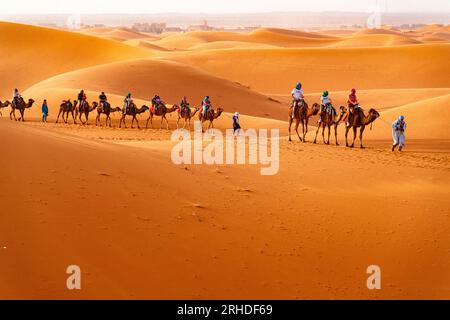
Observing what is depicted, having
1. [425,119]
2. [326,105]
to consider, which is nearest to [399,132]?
[326,105]

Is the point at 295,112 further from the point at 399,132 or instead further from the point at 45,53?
the point at 45,53

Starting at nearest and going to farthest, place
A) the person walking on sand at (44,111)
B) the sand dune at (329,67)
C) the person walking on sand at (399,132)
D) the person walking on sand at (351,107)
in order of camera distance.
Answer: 1. the person walking on sand at (399,132)
2. the person walking on sand at (351,107)
3. the person walking on sand at (44,111)
4. the sand dune at (329,67)

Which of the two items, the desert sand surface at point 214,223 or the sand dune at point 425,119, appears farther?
the sand dune at point 425,119

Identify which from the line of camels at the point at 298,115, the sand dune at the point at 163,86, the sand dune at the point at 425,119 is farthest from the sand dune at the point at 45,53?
the sand dune at the point at 425,119

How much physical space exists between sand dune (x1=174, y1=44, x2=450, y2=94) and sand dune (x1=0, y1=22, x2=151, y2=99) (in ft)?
31.4

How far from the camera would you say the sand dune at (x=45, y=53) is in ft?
216

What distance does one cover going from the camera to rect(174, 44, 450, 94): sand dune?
63812 mm

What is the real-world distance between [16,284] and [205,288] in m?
2.53

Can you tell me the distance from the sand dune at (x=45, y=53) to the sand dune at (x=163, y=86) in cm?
1882

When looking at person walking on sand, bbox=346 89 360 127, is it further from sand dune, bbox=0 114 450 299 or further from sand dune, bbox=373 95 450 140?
sand dune, bbox=0 114 450 299

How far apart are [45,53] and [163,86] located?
33506mm

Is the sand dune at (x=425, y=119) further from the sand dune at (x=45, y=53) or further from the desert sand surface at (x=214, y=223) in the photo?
the sand dune at (x=45, y=53)
